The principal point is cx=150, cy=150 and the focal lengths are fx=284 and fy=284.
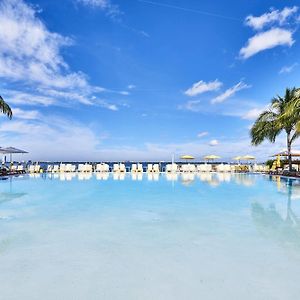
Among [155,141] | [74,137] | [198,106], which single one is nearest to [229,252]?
[198,106]

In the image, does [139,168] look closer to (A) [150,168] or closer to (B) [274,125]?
(A) [150,168]

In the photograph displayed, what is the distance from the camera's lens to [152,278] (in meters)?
2.67

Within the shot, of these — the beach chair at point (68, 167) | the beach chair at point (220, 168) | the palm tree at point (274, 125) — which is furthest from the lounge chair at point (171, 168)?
the beach chair at point (68, 167)

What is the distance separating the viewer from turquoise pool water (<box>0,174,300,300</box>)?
7.99ft

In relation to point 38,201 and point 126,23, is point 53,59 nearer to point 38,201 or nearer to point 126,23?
point 126,23

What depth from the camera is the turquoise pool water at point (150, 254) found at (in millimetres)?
2436

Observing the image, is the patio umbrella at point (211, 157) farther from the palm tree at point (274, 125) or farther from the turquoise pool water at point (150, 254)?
the turquoise pool water at point (150, 254)

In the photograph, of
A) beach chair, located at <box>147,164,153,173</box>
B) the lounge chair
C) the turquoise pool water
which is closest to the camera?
the turquoise pool water

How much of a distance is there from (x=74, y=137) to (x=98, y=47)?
12.6 metres

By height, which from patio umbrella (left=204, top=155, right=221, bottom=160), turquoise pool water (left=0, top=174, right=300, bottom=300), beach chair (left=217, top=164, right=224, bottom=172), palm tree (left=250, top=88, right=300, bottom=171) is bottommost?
turquoise pool water (left=0, top=174, right=300, bottom=300)

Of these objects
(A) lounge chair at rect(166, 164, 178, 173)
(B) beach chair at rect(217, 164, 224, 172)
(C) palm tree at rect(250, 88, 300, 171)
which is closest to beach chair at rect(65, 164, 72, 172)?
(A) lounge chair at rect(166, 164, 178, 173)

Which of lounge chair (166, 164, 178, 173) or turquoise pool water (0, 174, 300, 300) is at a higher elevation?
lounge chair (166, 164, 178, 173)

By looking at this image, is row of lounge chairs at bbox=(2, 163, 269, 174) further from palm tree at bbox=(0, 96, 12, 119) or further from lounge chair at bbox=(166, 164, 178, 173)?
palm tree at bbox=(0, 96, 12, 119)

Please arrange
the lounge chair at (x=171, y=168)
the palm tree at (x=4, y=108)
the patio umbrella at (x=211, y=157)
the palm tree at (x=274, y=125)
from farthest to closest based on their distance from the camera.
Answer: the patio umbrella at (x=211, y=157) < the lounge chair at (x=171, y=168) < the palm tree at (x=274, y=125) < the palm tree at (x=4, y=108)
